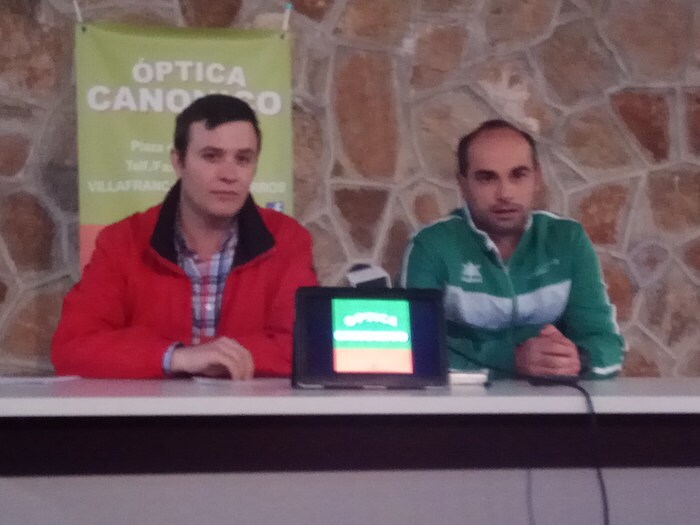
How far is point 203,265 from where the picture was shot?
205 centimetres

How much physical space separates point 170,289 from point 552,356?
3.20 feet

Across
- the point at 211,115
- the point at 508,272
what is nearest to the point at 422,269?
the point at 508,272

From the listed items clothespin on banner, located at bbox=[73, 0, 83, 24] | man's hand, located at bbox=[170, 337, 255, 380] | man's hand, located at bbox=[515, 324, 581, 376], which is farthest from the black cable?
clothespin on banner, located at bbox=[73, 0, 83, 24]

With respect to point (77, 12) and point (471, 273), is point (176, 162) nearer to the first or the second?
point (77, 12)

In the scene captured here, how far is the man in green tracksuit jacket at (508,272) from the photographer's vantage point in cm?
212

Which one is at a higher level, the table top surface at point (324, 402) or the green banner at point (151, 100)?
the green banner at point (151, 100)

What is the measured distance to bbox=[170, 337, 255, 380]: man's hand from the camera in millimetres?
1482

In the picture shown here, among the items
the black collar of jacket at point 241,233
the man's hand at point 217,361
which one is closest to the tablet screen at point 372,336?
the man's hand at point 217,361

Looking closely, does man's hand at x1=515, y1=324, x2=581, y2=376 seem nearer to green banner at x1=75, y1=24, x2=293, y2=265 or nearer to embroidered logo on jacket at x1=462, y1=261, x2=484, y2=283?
embroidered logo on jacket at x1=462, y1=261, x2=484, y2=283

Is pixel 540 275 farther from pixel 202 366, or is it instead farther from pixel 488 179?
pixel 202 366

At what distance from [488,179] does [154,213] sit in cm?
96

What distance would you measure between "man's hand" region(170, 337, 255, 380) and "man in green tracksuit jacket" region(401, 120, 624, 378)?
2.44 ft

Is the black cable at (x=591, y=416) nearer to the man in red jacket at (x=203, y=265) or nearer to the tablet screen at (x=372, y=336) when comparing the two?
the tablet screen at (x=372, y=336)

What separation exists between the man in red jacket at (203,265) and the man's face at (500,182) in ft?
1.69
